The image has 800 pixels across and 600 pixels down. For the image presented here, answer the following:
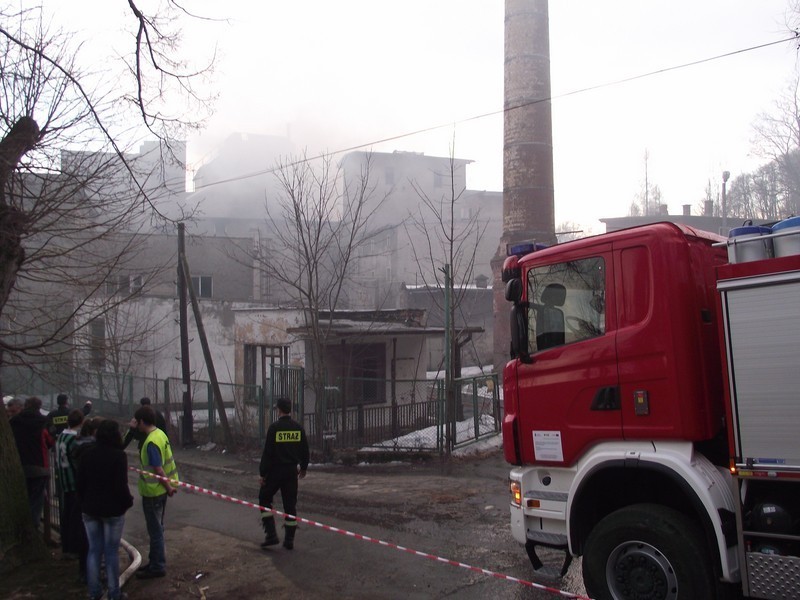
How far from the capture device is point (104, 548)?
5.79 metres

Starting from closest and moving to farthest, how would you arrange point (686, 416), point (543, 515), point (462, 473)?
point (686, 416) < point (543, 515) < point (462, 473)

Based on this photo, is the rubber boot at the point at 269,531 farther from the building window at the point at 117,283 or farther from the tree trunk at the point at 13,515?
the building window at the point at 117,283

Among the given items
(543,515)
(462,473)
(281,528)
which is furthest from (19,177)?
(462,473)

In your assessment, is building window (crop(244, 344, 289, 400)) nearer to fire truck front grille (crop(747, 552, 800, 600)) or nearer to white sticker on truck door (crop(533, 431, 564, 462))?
white sticker on truck door (crop(533, 431, 564, 462))

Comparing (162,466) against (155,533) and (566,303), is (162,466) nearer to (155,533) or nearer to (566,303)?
(155,533)

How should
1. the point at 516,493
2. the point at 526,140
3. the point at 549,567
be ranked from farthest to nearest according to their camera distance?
1. the point at 526,140
2. the point at 516,493
3. the point at 549,567

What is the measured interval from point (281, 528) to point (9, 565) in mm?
2955

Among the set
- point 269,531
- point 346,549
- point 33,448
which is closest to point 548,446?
point 346,549

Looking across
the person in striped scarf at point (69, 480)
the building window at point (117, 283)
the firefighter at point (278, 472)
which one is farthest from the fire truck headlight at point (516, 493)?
the building window at point (117, 283)

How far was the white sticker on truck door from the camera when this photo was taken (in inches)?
213

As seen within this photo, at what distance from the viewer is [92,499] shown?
5668 millimetres

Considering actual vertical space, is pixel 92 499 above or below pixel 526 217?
below

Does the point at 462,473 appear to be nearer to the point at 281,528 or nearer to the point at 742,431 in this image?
the point at 281,528

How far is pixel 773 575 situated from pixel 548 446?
1.79 metres
